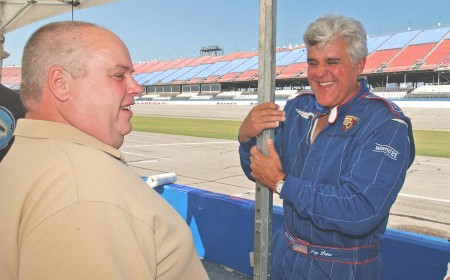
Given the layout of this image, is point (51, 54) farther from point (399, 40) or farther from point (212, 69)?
point (212, 69)

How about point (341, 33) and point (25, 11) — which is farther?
point (25, 11)

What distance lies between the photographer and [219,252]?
4.14m

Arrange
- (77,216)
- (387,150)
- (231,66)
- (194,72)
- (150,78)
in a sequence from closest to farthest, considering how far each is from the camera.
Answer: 1. (77,216)
2. (387,150)
3. (231,66)
4. (194,72)
5. (150,78)

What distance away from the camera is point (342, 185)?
172 cm

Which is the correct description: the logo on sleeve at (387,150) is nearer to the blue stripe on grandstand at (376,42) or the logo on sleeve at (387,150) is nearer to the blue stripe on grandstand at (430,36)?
the blue stripe on grandstand at (430,36)

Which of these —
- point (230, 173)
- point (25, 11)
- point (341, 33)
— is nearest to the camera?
point (341, 33)

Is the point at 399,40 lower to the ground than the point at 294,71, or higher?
higher

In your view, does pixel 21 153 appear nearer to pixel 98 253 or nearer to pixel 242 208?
pixel 98 253

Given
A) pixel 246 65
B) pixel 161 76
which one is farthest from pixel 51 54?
pixel 161 76

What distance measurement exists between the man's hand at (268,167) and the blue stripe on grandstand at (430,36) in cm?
5791

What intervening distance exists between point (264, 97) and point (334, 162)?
44cm

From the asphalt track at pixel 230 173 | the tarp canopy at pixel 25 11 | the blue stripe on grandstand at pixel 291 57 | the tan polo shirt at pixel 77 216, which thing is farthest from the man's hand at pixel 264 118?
the blue stripe on grandstand at pixel 291 57

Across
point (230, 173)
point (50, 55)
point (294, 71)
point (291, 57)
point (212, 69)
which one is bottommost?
point (230, 173)

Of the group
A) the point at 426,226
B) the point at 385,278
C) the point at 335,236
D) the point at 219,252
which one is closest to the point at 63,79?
the point at 335,236
